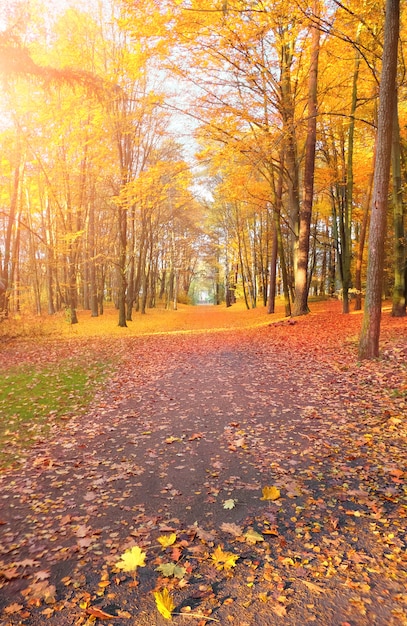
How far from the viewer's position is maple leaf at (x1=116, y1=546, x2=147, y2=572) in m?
2.79

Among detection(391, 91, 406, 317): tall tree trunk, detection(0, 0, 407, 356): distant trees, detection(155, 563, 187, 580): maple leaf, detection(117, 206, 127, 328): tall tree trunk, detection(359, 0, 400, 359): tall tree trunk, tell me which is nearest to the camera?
detection(155, 563, 187, 580): maple leaf

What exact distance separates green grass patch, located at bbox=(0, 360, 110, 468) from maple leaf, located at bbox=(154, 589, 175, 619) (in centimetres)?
332

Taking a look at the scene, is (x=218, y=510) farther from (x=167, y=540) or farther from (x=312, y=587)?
(x=312, y=587)

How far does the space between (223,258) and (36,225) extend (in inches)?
830

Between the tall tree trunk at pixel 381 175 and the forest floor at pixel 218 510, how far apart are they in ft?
4.19

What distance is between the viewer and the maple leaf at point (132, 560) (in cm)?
279

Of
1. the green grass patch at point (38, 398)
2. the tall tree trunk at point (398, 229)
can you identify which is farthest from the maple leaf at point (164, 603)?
the tall tree trunk at point (398, 229)

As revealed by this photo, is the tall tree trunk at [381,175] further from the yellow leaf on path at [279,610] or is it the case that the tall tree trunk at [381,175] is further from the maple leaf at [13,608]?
the maple leaf at [13,608]

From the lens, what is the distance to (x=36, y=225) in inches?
1200

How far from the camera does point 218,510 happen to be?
353 centimetres

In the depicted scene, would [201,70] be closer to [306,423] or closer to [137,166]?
[137,166]

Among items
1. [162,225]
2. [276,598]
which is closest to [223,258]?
[162,225]

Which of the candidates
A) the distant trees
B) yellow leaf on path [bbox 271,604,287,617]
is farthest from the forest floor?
the distant trees

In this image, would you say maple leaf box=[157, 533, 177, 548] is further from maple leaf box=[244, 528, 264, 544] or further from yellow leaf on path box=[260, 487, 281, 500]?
yellow leaf on path box=[260, 487, 281, 500]
